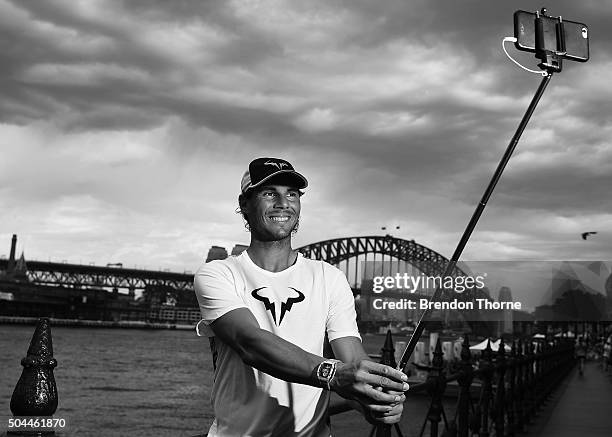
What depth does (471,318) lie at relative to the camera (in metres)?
117

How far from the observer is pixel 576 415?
42.7 feet

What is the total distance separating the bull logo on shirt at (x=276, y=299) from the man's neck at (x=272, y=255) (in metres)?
0.12

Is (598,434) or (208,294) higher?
(208,294)

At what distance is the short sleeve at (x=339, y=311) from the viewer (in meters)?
2.64

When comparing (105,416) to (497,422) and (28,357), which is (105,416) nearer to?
(497,422)

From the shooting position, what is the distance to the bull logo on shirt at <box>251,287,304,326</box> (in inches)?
100

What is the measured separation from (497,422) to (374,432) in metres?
5.12

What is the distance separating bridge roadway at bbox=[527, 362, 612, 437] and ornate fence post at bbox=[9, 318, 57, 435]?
9.08 m

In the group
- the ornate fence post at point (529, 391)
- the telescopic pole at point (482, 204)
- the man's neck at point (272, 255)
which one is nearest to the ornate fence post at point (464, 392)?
the telescopic pole at point (482, 204)

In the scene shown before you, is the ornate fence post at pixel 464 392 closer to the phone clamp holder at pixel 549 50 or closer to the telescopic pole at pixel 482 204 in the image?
the telescopic pole at pixel 482 204

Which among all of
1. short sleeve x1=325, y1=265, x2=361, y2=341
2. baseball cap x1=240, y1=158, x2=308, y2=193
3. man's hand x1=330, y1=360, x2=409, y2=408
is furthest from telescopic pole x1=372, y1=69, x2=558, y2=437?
Result: baseball cap x1=240, y1=158, x2=308, y2=193

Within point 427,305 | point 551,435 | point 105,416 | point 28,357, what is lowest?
point 105,416

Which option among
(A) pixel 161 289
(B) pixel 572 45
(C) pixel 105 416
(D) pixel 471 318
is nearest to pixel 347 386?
(B) pixel 572 45

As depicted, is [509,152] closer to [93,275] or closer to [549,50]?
[549,50]
